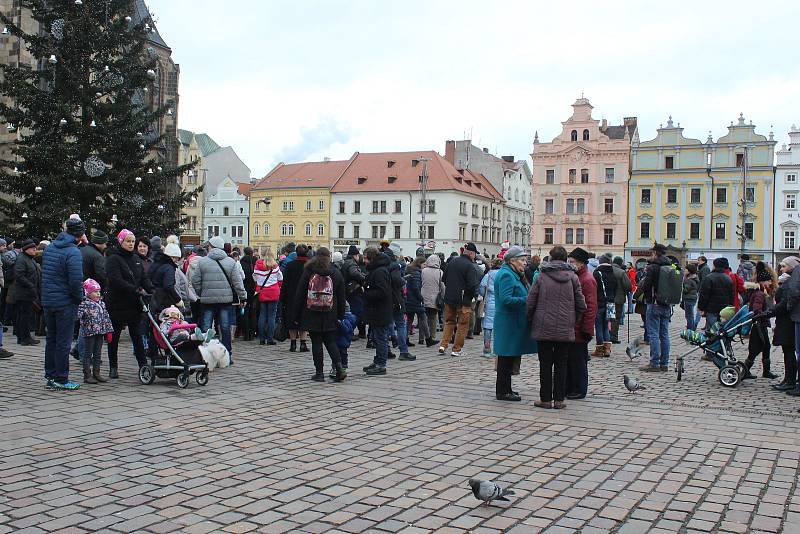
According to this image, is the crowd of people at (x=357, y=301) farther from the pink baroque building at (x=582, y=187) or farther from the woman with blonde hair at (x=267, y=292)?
the pink baroque building at (x=582, y=187)

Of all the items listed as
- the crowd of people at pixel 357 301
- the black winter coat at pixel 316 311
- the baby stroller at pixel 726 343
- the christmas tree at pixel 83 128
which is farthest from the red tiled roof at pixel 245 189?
the baby stroller at pixel 726 343

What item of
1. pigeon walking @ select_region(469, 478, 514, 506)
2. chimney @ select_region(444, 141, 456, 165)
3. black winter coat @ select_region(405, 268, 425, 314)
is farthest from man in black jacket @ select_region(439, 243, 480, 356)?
chimney @ select_region(444, 141, 456, 165)

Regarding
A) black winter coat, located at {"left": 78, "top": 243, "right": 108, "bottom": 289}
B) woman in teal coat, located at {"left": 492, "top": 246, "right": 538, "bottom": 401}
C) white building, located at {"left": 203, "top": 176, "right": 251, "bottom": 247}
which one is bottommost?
woman in teal coat, located at {"left": 492, "top": 246, "right": 538, "bottom": 401}

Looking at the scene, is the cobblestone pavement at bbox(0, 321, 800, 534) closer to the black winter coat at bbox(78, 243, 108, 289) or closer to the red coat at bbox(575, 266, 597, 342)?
the red coat at bbox(575, 266, 597, 342)

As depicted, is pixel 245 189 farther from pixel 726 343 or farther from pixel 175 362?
pixel 726 343

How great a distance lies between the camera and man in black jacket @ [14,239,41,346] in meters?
14.0

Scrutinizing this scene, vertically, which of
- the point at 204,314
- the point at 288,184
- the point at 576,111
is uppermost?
the point at 576,111

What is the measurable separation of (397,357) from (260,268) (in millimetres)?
3491

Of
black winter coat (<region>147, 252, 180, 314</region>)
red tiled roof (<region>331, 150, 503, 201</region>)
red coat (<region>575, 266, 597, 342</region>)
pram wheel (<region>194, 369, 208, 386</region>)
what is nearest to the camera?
red coat (<region>575, 266, 597, 342</region>)

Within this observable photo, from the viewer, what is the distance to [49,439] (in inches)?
268

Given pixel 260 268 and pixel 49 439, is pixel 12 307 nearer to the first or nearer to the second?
pixel 260 268

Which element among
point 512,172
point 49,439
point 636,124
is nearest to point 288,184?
point 512,172

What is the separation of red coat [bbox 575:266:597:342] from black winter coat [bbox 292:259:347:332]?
3.30 meters

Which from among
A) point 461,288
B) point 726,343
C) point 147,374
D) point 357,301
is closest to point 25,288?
point 147,374
